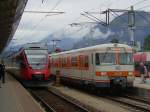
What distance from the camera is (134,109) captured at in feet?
64.5

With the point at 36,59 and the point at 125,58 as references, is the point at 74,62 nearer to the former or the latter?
the point at 36,59

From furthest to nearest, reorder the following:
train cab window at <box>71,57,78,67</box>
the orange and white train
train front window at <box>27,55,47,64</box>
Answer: train front window at <box>27,55,47,64</box>, train cab window at <box>71,57,78,67</box>, the orange and white train

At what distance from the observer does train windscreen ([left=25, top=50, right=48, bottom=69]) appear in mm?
32656

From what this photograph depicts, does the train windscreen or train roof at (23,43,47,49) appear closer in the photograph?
the train windscreen

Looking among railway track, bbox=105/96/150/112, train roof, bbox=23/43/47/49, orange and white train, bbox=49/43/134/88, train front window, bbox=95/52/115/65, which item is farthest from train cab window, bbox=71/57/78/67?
railway track, bbox=105/96/150/112

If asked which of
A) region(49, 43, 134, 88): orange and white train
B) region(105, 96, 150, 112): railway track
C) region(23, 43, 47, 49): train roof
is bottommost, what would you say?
region(105, 96, 150, 112): railway track

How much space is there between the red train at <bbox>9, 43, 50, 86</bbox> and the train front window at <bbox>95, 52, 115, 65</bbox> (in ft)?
23.7

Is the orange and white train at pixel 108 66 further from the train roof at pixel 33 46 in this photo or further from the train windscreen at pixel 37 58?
the train roof at pixel 33 46

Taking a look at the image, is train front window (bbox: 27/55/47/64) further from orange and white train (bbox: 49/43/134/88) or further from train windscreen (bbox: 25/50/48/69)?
orange and white train (bbox: 49/43/134/88)

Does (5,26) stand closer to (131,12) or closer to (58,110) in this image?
(131,12)

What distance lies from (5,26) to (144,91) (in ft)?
63.8

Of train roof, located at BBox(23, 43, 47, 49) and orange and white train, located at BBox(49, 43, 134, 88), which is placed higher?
train roof, located at BBox(23, 43, 47, 49)

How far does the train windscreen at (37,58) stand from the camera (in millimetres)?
32656

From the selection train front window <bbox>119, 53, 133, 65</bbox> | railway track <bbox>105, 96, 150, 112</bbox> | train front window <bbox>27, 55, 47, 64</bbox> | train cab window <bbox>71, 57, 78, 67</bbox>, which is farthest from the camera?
train front window <bbox>27, 55, 47, 64</bbox>
